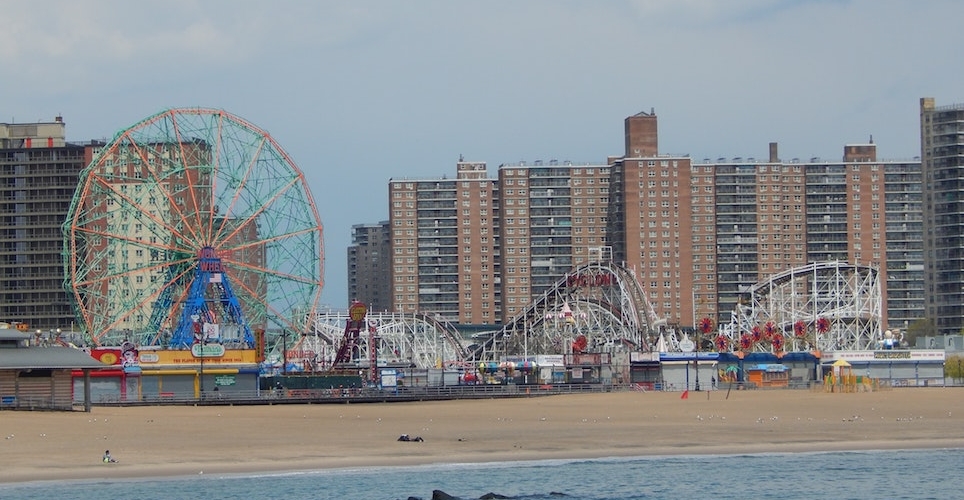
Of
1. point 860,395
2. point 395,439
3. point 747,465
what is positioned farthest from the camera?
point 860,395

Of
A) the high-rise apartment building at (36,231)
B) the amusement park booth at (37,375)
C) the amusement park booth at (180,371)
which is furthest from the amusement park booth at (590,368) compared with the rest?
the high-rise apartment building at (36,231)

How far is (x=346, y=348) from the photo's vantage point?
12412 centimetres

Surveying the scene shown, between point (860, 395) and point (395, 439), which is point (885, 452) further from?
point (860, 395)

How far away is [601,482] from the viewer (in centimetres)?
5112

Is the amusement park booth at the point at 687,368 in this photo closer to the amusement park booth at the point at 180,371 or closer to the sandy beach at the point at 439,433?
the sandy beach at the point at 439,433

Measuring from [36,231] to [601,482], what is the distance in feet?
506

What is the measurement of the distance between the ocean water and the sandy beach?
184cm

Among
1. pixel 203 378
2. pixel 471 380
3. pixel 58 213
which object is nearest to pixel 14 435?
pixel 203 378

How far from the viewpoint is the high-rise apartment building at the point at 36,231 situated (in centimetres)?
19250

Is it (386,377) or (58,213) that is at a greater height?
(58,213)

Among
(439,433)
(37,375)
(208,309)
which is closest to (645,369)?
(208,309)

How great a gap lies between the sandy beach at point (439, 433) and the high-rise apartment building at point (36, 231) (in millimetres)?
106391

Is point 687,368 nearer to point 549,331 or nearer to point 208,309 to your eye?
point 208,309

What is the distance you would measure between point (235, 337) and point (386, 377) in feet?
39.2
